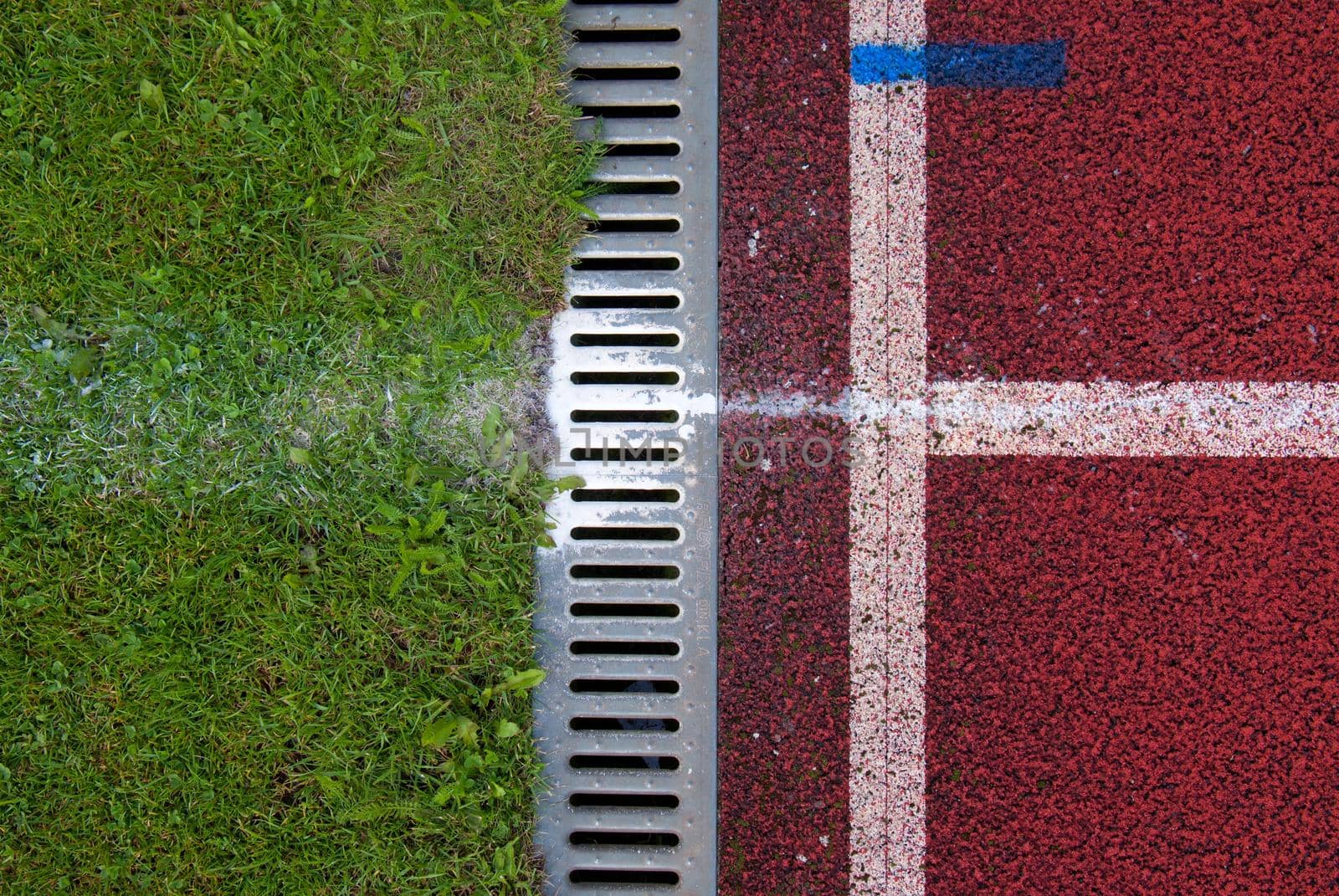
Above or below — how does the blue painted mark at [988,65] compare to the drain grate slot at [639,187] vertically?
above

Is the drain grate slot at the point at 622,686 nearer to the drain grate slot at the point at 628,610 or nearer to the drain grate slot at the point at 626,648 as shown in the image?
the drain grate slot at the point at 626,648

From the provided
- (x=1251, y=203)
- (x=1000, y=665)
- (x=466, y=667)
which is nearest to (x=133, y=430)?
(x=466, y=667)

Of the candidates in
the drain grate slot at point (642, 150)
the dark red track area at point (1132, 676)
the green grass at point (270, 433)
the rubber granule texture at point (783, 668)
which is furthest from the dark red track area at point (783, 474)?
the green grass at point (270, 433)

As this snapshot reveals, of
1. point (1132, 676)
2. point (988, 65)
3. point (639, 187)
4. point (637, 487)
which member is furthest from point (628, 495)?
point (988, 65)

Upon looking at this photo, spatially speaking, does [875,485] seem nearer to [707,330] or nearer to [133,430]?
[707,330]

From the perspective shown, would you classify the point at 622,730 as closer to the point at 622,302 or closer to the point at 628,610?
the point at 628,610

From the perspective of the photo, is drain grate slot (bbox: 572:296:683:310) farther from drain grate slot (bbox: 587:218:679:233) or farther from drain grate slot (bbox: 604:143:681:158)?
drain grate slot (bbox: 604:143:681:158)
